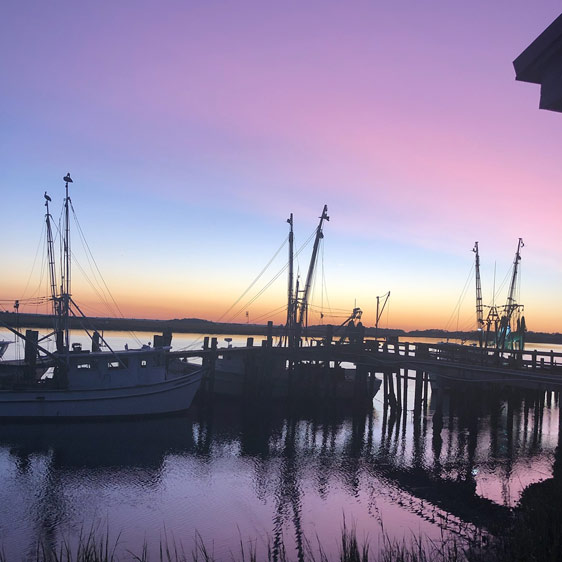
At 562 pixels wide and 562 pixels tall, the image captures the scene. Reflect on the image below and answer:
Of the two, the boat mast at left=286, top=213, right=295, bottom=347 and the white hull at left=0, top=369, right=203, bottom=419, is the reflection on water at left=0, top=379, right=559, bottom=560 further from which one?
the boat mast at left=286, top=213, right=295, bottom=347

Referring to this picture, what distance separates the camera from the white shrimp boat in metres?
34.0

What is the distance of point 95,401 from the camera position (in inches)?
1371

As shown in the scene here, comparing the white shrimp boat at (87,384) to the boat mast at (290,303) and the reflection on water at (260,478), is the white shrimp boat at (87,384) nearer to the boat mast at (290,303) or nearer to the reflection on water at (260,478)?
the reflection on water at (260,478)

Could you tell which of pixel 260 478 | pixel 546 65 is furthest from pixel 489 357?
pixel 546 65

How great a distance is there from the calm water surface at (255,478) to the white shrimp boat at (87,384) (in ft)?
3.68

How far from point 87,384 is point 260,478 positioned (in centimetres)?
1629

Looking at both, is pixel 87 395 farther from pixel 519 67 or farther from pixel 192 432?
pixel 519 67

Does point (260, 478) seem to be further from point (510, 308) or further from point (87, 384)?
point (510, 308)

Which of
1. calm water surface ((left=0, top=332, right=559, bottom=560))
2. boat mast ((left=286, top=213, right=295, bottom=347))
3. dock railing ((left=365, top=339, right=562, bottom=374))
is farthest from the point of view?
boat mast ((left=286, top=213, right=295, bottom=347))

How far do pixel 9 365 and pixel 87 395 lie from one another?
6252 mm

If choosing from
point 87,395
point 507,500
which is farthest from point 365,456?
point 87,395

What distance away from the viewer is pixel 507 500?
831 inches

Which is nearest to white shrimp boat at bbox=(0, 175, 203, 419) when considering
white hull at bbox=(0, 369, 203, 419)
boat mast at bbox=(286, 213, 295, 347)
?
white hull at bbox=(0, 369, 203, 419)

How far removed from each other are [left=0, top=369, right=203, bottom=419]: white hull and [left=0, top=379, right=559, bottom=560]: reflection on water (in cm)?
104
